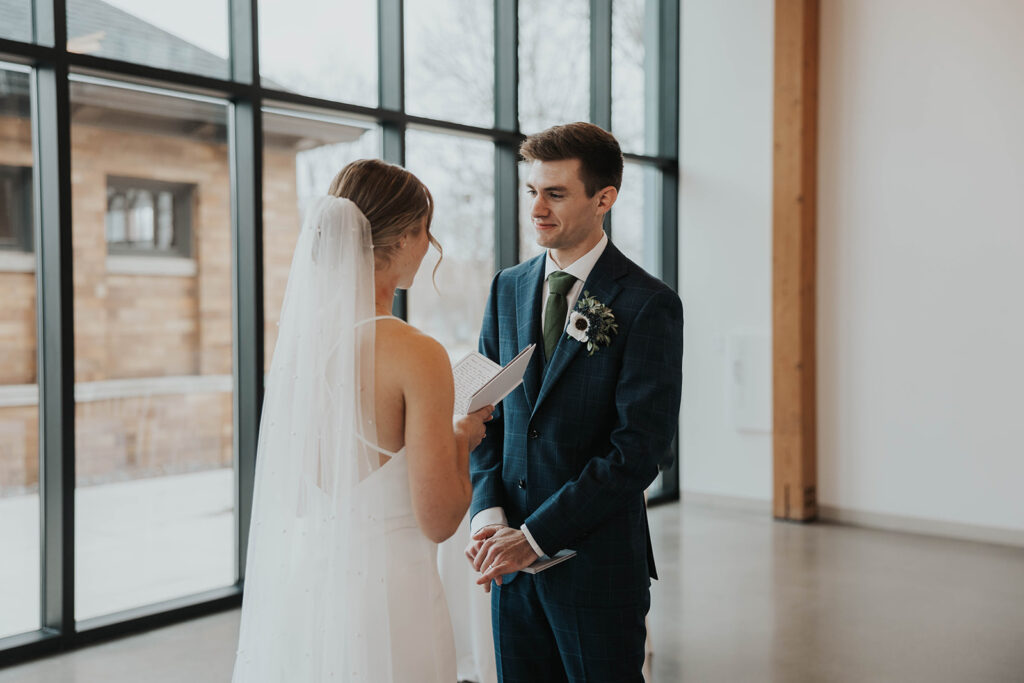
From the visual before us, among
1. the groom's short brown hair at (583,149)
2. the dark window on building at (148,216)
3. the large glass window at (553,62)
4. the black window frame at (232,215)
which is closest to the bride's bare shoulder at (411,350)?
the groom's short brown hair at (583,149)

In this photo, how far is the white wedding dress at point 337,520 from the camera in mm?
1776

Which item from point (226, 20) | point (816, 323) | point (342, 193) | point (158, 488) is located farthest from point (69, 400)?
point (816, 323)

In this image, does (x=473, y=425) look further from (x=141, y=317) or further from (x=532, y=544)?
(x=141, y=317)

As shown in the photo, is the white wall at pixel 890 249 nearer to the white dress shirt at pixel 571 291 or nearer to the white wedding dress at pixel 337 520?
the white dress shirt at pixel 571 291

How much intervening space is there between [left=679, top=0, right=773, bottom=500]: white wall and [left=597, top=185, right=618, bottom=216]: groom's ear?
15.0 feet

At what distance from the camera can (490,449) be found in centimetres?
217

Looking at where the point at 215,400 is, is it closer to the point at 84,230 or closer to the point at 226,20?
the point at 84,230

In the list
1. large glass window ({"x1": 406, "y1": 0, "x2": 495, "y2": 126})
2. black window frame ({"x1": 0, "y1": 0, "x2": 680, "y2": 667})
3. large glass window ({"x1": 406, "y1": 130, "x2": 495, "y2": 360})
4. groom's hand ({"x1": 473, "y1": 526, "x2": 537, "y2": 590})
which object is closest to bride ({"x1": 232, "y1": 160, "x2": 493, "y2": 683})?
groom's hand ({"x1": 473, "y1": 526, "x2": 537, "y2": 590})

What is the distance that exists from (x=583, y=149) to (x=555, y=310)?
0.34 meters

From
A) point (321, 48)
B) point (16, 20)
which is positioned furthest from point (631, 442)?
point (321, 48)

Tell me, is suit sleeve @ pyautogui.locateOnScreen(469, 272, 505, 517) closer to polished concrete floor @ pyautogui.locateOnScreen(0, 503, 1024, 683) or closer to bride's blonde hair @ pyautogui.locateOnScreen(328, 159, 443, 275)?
bride's blonde hair @ pyautogui.locateOnScreen(328, 159, 443, 275)

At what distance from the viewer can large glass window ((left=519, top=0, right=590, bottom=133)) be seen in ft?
19.8

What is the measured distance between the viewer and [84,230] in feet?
13.2

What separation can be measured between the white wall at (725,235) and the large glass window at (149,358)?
349 centimetres
